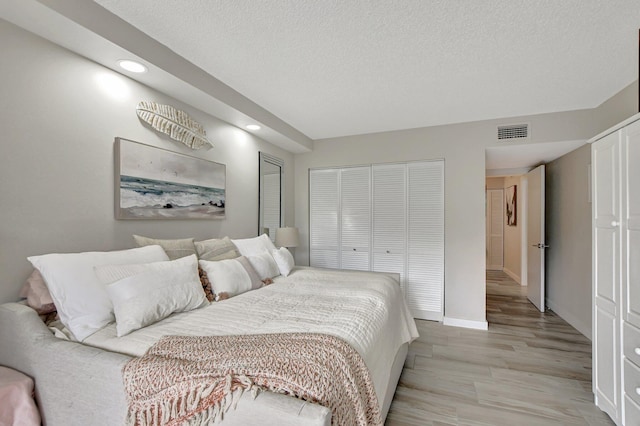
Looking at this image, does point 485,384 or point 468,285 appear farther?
point 468,285

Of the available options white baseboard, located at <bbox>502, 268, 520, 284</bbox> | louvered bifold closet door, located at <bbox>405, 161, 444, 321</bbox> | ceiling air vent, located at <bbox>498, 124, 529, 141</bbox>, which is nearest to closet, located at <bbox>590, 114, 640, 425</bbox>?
ceiling air vent, located at <bbox>498, 124, 529, 141</bbox>

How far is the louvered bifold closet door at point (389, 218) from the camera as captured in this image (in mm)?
4038

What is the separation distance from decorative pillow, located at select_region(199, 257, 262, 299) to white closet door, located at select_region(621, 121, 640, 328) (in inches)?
95.9

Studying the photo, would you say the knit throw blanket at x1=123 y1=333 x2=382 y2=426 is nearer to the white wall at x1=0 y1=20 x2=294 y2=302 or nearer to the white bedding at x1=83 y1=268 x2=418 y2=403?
the white bedding at x1=83 y1=268 x2=418 y2=403

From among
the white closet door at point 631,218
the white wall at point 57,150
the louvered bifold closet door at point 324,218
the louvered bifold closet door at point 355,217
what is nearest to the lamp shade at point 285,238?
the louvered bifold closet door at point 324,218

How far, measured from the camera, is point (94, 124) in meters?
1.98

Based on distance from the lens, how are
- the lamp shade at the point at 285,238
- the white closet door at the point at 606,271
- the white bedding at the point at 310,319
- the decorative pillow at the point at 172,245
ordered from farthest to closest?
the lamp shade at the point at 285,238, the decorative pillow at the point at 172,245, the white closet door at the point at 606,271, the white bedding at the point at 310,319

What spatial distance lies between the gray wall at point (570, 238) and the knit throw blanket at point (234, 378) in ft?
11.3

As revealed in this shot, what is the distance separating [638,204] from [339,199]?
313 centimetres

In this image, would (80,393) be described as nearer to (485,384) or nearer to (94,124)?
(94,124)

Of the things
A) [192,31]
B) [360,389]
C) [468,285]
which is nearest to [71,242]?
→ [192,31]

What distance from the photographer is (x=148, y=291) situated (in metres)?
1.59

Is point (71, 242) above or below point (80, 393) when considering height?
above

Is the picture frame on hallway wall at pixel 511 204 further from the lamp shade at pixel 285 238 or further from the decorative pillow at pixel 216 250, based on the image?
the decorative pillow at pixel 216 250
